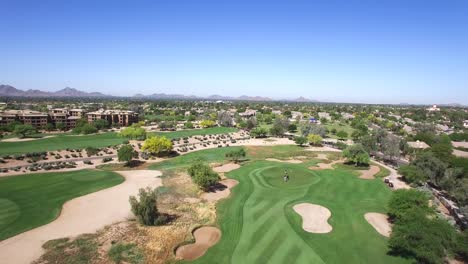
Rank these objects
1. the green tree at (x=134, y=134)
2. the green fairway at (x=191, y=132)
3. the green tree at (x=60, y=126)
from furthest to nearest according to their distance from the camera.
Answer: the green fairway at (x=191, y=132)
the green tree at (x=60, y=126)
the green tree at (x=134, y=134)

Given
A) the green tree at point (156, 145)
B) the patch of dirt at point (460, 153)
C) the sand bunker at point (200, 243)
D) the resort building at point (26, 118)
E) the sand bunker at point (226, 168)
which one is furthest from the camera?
the resort building at point (26, 118)

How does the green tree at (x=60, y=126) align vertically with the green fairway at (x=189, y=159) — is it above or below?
above

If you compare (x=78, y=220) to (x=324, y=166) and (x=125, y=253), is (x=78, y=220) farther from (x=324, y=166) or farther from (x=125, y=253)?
(x=324, y=166)

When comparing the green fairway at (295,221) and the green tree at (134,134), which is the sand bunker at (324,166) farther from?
the green tree at (134,134)

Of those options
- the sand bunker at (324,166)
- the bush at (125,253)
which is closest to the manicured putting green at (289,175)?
the sand bunker at (324,166)

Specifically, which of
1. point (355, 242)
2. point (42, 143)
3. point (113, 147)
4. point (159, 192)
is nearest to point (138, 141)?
point (113, 147)

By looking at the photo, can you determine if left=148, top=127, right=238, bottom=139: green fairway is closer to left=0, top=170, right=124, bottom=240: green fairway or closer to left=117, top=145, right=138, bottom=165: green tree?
left=117, top=145, right=138, bottom=165: green tree
